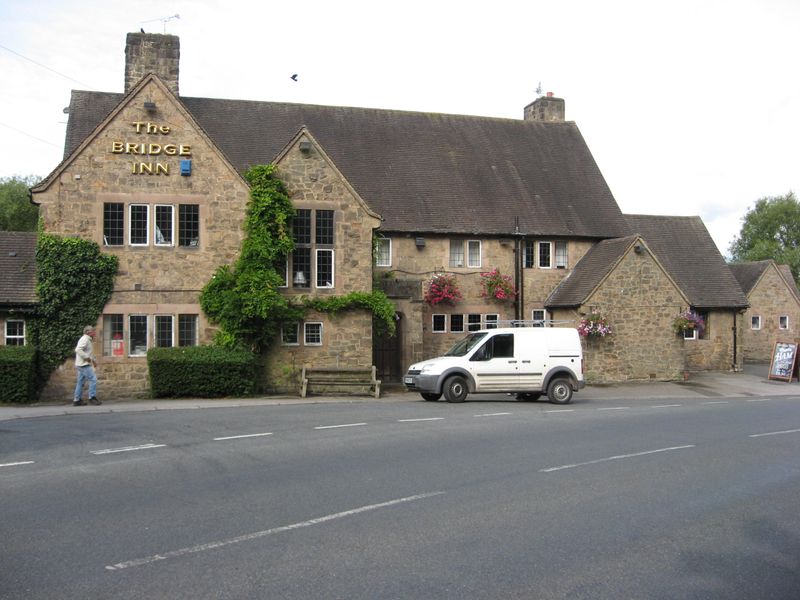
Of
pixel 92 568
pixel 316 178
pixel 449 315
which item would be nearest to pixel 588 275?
pixel 449 315

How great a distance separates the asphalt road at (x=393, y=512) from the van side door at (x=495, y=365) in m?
6.73

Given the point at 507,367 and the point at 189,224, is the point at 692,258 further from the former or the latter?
→ the point at 189,224

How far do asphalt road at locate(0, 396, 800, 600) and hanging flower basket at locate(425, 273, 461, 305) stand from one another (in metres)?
15.6

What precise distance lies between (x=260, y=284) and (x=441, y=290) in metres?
8.77

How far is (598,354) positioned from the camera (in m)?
31.0

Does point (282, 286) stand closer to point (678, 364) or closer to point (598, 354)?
point (598, 354)

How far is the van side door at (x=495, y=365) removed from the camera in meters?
22.7

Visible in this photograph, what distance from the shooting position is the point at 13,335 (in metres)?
23.5

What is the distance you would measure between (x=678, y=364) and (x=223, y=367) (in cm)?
1786

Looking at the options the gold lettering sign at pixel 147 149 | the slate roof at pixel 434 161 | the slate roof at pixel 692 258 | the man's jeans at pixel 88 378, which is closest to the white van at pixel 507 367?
the man's jeans at pixel 88 378

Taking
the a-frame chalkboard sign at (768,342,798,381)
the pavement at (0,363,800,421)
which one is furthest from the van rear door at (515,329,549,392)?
the a-frame chalkboard sign at (768,342,798,381)

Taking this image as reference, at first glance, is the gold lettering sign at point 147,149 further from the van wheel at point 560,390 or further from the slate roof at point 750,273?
the slate roof at point 750,273

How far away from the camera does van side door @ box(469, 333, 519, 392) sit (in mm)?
22719

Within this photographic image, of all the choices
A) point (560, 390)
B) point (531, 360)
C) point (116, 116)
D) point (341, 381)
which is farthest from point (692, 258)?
point (116, 116)
